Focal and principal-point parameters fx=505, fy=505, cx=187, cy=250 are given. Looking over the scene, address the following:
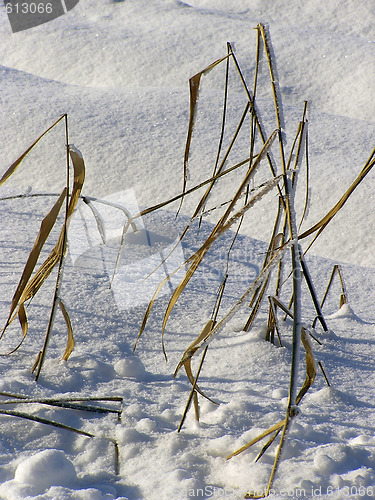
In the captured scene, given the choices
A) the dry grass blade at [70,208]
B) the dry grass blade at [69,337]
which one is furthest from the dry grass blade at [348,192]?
the dry grass blade at [69,337]

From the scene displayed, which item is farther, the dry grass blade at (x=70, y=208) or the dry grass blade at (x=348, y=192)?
the dry grass blade at (x=70, y=208)

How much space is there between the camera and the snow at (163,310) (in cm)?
69

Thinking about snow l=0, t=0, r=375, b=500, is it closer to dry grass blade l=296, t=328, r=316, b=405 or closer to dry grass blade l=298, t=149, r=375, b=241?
dry grass blade l=296, t=328, r=316, b=405

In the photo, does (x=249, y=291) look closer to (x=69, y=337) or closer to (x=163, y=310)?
(x=69, y=337)

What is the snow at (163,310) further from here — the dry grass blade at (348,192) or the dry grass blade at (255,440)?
the dry grass blade at (348,192)

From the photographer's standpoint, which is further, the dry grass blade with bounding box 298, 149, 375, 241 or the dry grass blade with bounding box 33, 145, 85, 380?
the dry grass blade with bounding box 33, 145, 85, 380

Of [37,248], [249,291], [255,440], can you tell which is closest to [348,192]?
[249,291]

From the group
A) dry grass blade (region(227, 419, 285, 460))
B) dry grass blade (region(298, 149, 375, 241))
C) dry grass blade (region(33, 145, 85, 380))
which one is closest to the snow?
dry grass blade (region(227, 419, 285, 460))

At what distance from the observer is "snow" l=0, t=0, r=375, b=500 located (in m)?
0.69

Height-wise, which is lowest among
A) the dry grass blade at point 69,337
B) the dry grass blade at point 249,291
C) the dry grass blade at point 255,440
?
the dry grass blade at point 255,440

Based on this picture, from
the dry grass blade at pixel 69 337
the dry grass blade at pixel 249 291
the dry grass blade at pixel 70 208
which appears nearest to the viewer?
the dry grass blade at pixel 249 291

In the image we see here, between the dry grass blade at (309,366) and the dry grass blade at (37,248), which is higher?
the dry grass blade at (37,248)

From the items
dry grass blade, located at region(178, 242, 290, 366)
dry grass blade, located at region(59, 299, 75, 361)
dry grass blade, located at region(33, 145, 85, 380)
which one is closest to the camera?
dry grass blade, located at region(178, 242, 290, 366)

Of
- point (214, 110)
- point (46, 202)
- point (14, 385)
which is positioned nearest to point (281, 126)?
point (14, 385)
